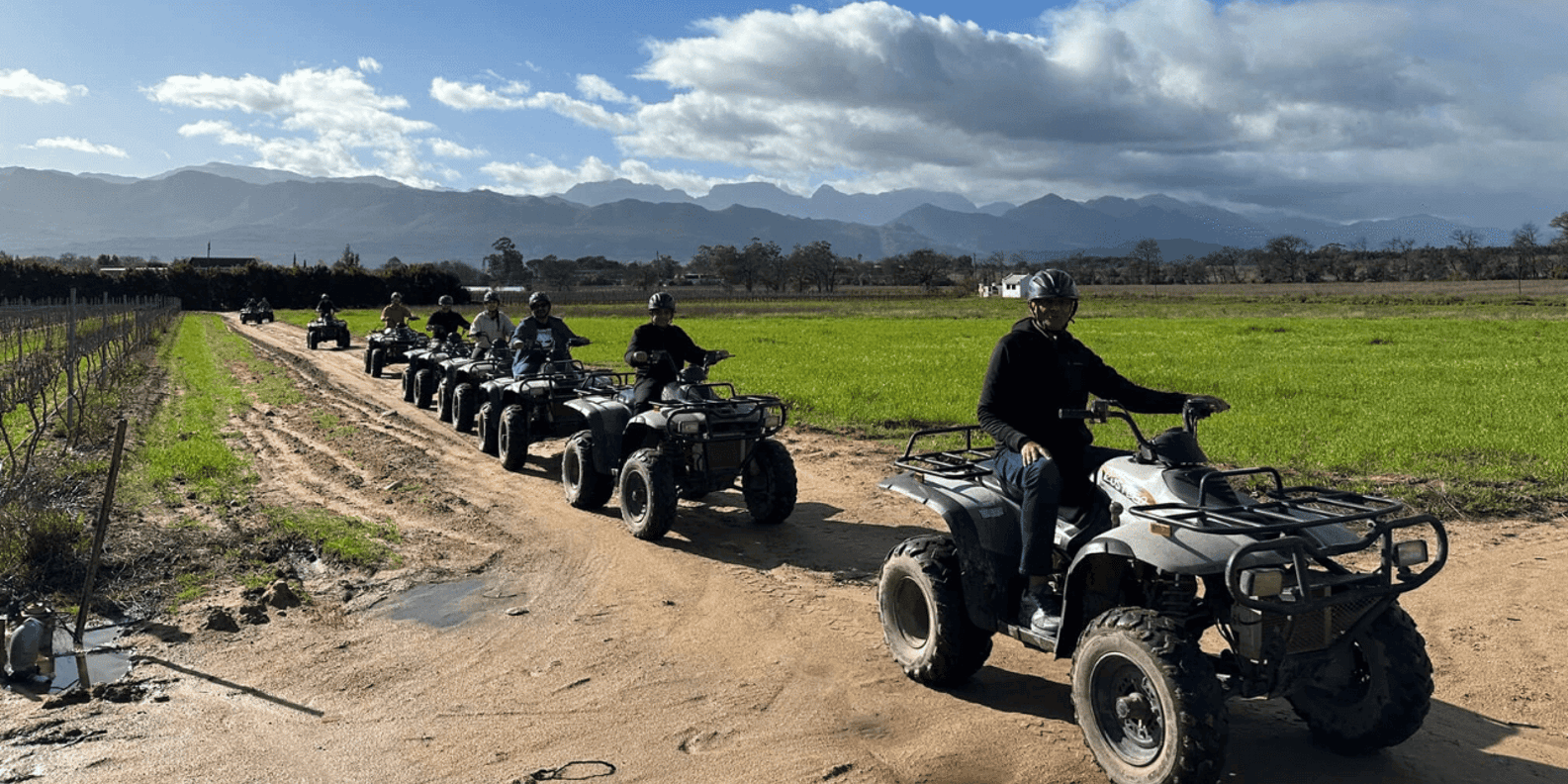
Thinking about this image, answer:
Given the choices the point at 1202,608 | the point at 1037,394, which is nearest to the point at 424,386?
the point at 1037,394

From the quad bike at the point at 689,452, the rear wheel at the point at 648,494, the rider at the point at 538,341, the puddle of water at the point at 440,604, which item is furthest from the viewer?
the rider at the point at 538,341

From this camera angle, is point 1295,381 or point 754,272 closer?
point 1295,381

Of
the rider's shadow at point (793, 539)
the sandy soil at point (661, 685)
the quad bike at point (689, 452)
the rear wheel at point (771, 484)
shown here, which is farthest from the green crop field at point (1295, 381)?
the quad bike at point (689, 452)

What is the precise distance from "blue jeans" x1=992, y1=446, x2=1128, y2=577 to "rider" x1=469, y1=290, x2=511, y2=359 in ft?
39.0

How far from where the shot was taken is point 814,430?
1562 centimetres

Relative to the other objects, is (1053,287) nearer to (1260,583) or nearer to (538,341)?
(1260,583)

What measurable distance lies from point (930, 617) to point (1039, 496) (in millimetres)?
1111

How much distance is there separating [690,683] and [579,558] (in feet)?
9.56

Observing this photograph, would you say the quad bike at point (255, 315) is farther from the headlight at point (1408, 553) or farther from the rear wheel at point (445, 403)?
the headlight at point (1408, 553)

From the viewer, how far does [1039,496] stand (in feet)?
15.8

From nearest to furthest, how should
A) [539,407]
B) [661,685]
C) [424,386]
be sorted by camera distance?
[661,685] → [539,407] → [424,386]

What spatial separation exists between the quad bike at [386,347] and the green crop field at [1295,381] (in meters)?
4.34

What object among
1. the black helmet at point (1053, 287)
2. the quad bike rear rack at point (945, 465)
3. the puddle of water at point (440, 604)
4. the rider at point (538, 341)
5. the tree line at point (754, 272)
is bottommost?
the puddle of water at point (440, 604)

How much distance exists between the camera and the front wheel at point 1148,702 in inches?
154
